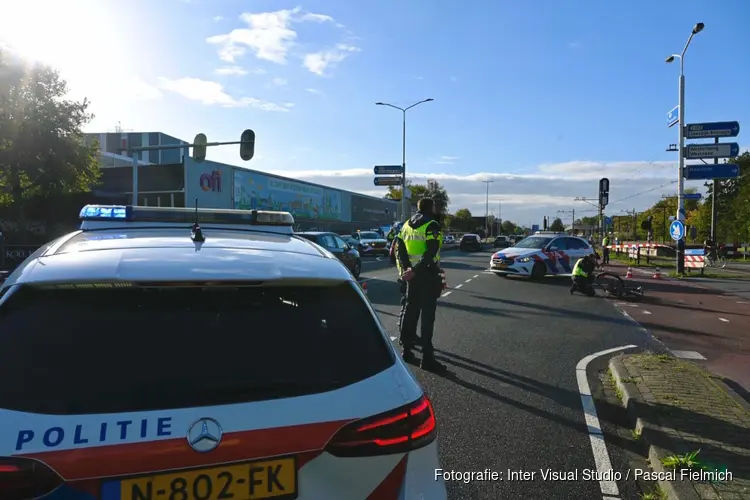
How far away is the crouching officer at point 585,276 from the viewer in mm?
15602

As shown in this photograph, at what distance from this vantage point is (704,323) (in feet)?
36.7

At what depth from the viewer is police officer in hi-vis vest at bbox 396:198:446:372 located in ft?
22.3

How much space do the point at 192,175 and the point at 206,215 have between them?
33782mm

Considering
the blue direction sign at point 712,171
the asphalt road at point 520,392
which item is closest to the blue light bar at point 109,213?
the asphalt road at point 520,392

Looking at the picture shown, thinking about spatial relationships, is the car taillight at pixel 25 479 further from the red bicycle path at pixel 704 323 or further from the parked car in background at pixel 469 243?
the parked car in background at pixel 469 243

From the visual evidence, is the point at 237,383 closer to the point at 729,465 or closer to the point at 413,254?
the point at 729,465

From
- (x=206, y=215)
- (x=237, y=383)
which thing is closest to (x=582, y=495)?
(x=237, y=383)

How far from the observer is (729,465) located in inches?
150

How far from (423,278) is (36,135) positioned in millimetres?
30148

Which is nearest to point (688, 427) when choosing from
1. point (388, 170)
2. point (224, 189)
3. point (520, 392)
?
point (520, 392)

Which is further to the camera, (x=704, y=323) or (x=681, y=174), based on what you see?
(x=681, y=174)

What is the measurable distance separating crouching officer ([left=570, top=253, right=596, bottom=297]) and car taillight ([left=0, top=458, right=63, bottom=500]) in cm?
1543

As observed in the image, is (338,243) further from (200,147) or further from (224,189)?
(224,189)

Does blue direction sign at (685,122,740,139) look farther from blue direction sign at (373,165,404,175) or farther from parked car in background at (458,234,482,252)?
blue direction sign at (373,165,404,175)
